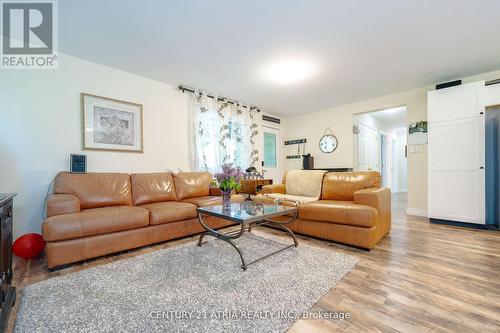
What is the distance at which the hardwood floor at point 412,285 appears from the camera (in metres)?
1.21

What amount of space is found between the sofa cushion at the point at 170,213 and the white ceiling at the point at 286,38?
1968mm

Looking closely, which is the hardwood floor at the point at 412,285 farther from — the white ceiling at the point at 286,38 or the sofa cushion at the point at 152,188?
the white ceiling at the point at 286,38

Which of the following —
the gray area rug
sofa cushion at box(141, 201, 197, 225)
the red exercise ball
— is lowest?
the gray area rug

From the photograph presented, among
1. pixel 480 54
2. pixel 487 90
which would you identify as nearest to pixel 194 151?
pixel 480 54

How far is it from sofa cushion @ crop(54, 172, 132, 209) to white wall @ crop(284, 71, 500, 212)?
4297 millimetres

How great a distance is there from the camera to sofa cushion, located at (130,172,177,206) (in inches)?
115

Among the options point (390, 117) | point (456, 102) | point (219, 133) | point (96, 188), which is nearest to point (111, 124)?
point (96, 188)

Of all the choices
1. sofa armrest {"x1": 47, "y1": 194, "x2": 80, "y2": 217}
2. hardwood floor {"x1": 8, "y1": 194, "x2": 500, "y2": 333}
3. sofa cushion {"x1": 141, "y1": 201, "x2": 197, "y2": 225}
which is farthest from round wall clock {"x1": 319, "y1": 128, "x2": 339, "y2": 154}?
sofa armrest {"x1": 47, "y1": 194, "x2": 80, "y2": 217}

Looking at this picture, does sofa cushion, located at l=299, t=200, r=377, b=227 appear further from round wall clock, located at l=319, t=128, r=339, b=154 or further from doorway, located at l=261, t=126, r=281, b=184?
round wall clock, located at l=319, t=128, r=339, b=154

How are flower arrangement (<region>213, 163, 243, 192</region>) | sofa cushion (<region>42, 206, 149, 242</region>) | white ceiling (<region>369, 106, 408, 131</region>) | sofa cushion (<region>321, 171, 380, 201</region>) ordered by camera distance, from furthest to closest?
white ceiling (<region>369, 106, 408, 131</region>) < sofa cushion (<region>321, 171, 380, 201</region>) < flower arrangement (<region>213, 163, 243, 192</region>) < sofa cushion (<region>42, 206, 149, 242</region>)

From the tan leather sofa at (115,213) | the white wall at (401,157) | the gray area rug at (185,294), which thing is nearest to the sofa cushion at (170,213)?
the tan leather sofa at (115,213)

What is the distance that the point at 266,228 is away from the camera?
10.5 feet

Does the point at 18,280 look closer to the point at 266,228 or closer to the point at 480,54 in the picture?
the point at 266,228

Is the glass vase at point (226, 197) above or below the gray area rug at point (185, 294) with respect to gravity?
above
